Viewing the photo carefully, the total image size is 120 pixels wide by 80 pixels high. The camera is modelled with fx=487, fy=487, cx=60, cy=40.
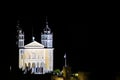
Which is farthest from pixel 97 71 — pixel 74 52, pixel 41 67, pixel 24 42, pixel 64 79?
pixel 24 42

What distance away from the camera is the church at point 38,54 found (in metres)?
50.7

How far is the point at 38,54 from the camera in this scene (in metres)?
51.2

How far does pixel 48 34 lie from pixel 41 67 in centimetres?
376

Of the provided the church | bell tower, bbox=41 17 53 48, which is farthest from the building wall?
bell tower, bbox=41 17 53 48

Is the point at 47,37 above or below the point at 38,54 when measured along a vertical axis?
above

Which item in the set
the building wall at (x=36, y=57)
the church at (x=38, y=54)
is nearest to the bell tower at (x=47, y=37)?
the church at (x=38, y=54)

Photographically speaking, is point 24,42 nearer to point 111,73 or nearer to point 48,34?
point 48,34

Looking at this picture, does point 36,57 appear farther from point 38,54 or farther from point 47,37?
point 47,37

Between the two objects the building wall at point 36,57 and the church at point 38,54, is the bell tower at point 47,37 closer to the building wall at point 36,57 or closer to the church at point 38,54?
the church at point 38,54

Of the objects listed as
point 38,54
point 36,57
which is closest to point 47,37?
point 38,54

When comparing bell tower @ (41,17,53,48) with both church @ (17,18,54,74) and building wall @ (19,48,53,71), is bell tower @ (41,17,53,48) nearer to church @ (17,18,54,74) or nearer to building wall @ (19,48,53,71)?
church @ (17,18,54,74)

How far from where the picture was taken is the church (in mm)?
50719

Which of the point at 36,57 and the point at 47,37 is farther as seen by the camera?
the point at 47,37

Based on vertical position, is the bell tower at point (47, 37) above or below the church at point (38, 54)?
above
